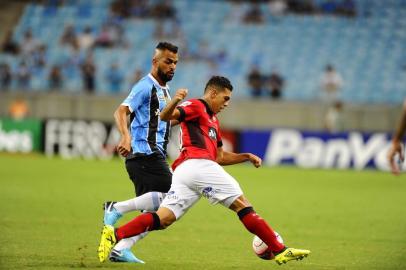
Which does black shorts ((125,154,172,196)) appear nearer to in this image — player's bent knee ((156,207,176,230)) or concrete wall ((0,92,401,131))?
player's bent knee ((156,207,176,230))

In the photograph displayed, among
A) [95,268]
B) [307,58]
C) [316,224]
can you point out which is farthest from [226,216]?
[307,58]

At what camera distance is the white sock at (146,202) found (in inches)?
348

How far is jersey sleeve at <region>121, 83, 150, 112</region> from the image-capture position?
888 cm

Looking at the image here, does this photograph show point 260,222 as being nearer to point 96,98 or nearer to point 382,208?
point 382,208

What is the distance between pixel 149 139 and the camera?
9.08m

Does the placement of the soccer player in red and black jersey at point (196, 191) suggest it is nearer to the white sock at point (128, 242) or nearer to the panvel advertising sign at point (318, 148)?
the white sock at point (128, 242)

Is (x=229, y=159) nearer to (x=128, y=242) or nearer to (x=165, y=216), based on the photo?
(x=165, y=216)

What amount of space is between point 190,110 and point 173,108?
0.47m

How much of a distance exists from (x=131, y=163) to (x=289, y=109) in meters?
20.5

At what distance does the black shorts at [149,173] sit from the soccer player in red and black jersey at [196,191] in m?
0.57

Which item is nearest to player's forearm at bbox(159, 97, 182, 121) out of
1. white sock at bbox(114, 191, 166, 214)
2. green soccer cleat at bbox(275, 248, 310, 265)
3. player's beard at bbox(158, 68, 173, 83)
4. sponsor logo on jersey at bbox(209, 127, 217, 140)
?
sponsor logo on jersey at bbox(209, 127, 217, 140)

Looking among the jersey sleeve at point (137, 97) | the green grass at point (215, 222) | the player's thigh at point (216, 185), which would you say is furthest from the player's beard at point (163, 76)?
the green grass at point (215, 222)

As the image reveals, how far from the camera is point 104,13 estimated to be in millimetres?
34625

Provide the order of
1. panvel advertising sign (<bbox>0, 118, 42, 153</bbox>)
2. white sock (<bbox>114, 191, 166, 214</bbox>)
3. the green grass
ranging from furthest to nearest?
panvel advertising sign (<bbox>0, 118, 42, 153</bbox>) < the green grass < white sock (<bbox>114, 191, 166, 214</bbox>)
